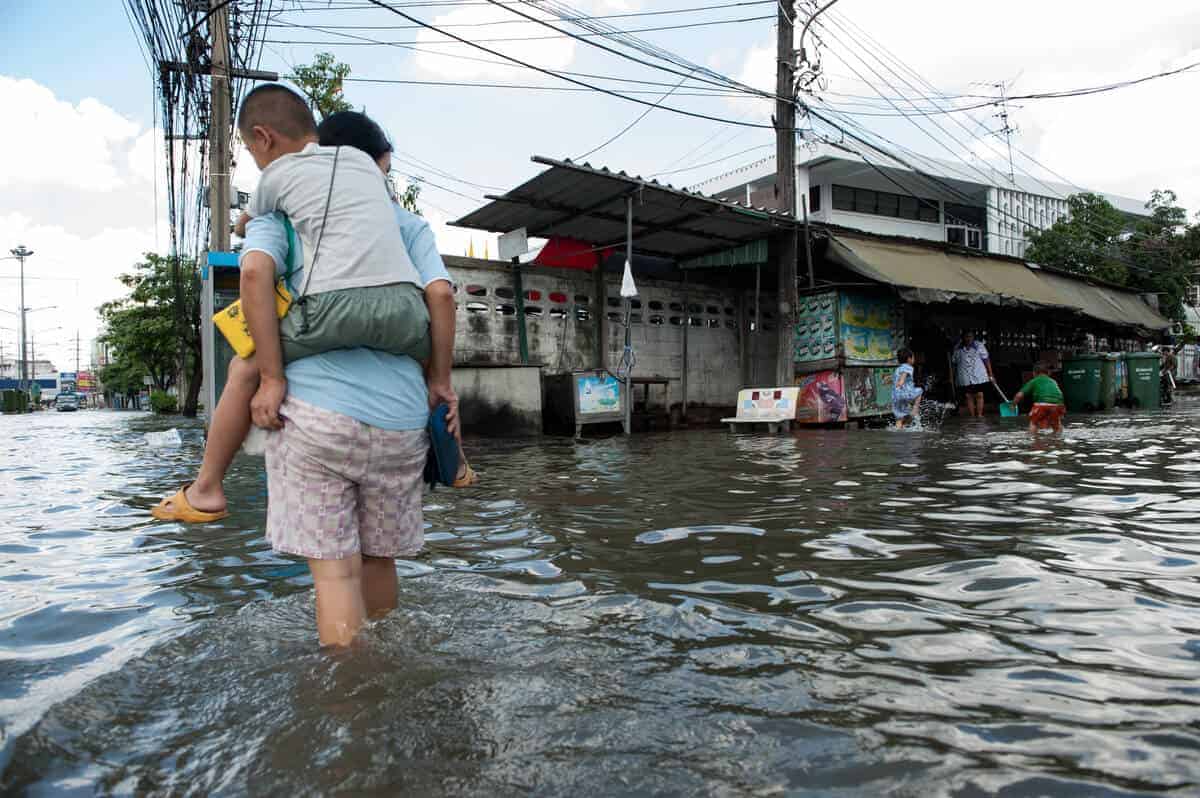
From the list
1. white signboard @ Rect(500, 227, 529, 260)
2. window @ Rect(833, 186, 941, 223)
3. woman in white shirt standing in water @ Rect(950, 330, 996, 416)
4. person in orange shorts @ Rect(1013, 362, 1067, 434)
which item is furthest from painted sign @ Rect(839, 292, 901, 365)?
window @ Rect(833, 186, 941, 223)

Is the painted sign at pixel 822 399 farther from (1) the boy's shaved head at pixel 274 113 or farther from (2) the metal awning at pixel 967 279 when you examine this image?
(1) the boy's shaved head at pixel 274 113

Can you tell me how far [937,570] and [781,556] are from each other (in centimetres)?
66

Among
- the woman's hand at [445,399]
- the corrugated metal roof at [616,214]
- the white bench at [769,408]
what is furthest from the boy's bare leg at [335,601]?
the white bench at [769,408]

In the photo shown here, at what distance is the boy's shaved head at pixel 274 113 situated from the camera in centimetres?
217

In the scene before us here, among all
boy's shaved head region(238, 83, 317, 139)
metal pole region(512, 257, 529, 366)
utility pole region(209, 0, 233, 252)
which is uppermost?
utility pole region(209, 0, 233, 252)

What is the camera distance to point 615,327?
14.0m

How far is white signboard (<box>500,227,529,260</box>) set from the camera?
11891 mm

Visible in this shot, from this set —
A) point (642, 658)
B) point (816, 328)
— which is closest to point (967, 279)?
point (816, 328)

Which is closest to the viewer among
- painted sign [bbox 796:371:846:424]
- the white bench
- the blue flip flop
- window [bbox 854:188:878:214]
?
the blue flip flop

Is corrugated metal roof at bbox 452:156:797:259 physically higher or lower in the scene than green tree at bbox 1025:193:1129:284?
lower

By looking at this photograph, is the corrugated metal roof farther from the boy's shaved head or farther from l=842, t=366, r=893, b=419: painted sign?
the boy's shaved head

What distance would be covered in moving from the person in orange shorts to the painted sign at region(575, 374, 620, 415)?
5974 millimetres

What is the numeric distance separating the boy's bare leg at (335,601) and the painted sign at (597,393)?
9.82 metres

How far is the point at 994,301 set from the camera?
14.2m
